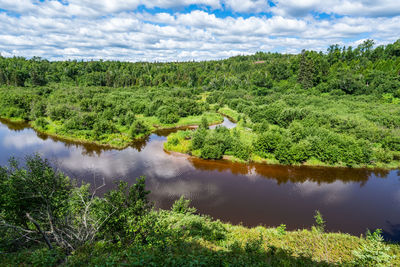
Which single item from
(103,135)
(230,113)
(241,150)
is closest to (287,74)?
(230,113)

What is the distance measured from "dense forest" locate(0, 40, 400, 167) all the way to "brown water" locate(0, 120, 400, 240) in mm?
2666

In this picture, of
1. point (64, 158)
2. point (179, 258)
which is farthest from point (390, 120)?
point (64, 158)

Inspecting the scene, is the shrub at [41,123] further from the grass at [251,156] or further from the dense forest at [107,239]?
the dense forest at [107,239]

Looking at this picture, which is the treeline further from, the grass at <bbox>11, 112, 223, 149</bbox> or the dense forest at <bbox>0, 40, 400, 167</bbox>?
the grass at <bbox>11, 112, 223, 149</bbox>

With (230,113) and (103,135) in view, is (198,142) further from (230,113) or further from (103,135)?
(230,113)

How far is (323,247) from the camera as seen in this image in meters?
14.3

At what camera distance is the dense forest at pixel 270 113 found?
33594 millimetres

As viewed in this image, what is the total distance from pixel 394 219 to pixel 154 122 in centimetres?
5071

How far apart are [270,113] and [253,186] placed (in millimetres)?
27760

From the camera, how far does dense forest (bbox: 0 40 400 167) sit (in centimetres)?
3359

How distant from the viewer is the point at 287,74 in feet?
309

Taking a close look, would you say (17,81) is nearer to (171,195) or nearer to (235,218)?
(171,195)

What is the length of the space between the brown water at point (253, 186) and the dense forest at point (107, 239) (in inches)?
250

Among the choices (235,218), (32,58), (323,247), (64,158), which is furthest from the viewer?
(32,58)
